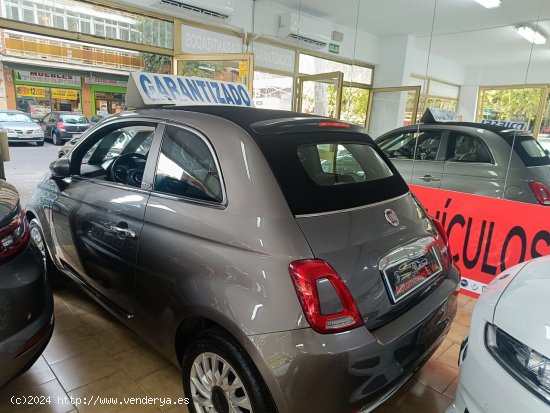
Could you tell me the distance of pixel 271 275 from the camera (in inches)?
49.8

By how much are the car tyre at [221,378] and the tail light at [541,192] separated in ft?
10.1

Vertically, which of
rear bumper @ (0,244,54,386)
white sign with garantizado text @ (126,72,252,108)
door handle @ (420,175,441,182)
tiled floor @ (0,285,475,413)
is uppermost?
white sign with garantizado text @ (126,72,252,108)

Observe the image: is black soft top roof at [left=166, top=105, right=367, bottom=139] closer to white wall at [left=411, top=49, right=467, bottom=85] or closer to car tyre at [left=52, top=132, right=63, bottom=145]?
white wall at [left=411, top=49, right=467, bottom=85]

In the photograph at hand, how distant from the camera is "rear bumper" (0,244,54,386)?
4.75 feet

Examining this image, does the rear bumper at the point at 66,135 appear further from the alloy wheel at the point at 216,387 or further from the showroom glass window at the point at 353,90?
the alloy wheel at the point at 216,387

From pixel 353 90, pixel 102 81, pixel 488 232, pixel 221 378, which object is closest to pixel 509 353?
pixel 221 378

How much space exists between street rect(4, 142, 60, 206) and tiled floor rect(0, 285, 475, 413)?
4469mm

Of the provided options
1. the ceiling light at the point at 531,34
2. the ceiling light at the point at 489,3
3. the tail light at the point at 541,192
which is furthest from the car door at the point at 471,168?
the ceiling light at the point at 489,3

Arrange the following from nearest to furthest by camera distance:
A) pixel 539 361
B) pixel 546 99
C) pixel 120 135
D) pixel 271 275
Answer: pixel 539 361 < pixel 271 275 < pixel 120 135 < pixel 546 99

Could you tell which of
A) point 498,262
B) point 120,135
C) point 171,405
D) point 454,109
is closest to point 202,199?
point 171,405

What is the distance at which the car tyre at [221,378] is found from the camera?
1.31 metres

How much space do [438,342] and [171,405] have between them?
132cm

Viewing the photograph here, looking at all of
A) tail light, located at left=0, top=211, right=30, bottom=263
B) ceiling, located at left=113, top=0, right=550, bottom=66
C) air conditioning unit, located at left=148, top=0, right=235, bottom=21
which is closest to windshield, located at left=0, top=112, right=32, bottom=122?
ceiling, located at left=113, top=0, right=550, bottom=66

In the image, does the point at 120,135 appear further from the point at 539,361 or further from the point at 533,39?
the point at 533,39
